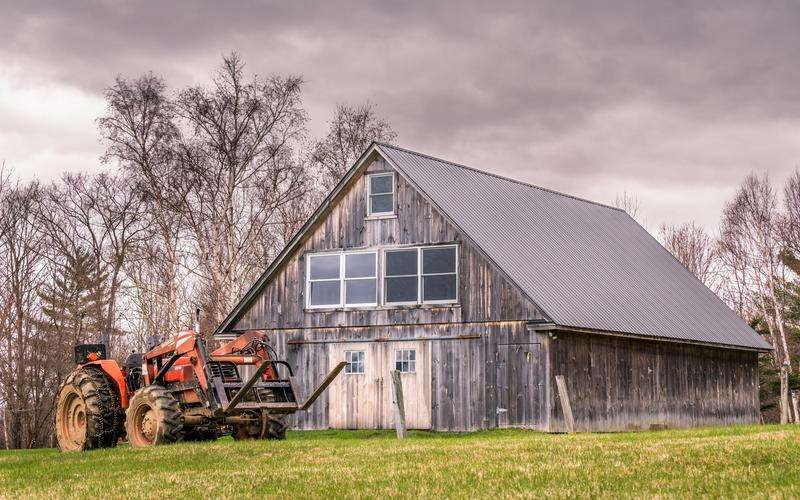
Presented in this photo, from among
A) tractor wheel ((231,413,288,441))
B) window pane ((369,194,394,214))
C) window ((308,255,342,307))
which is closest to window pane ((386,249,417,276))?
window pane ((369,194,394,214))

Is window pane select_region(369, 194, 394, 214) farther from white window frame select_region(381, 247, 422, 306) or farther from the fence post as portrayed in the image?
the fence post

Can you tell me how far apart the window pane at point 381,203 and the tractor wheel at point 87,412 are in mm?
9875

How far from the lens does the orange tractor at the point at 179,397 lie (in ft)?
67.8

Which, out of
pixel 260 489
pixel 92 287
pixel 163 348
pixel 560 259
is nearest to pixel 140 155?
pixel 92 287

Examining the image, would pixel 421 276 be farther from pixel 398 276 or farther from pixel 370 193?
pixel 370 193

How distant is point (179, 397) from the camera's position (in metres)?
21.6

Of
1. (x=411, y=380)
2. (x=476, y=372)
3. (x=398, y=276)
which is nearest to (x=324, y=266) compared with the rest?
(x=398, y=276)

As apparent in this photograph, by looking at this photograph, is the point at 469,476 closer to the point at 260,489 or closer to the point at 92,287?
the point at 260,489

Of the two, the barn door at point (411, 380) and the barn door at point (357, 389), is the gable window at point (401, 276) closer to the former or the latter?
the barn door at point (411, 380)

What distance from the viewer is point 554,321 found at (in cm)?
2667

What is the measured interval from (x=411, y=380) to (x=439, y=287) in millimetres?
2561

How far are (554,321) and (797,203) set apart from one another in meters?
28.7

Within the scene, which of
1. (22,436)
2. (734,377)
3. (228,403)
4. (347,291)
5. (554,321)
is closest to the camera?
(228,403)

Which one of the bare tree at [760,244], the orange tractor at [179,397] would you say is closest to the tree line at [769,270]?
the bare tree at [760,244]
